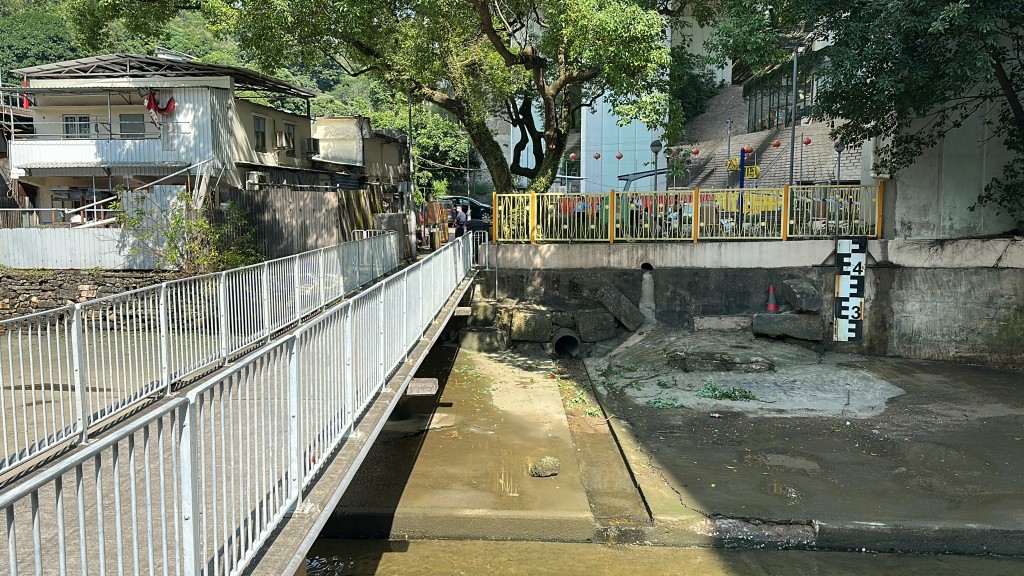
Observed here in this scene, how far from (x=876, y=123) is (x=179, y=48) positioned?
58403 millimetres

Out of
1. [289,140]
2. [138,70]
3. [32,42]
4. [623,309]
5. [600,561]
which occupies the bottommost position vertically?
[600,561]

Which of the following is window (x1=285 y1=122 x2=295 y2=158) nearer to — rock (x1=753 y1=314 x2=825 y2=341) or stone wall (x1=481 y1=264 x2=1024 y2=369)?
stone wall (x1=481 y1=264 x2=1024 y2=369)

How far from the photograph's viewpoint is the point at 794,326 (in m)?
15.5

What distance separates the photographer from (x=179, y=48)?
60.4 meters

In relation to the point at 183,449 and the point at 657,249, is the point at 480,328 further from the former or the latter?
the point at 183,449

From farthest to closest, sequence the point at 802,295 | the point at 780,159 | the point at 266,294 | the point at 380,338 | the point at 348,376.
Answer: the point at 780,159 → the point at 802,295 → the point at 266,294 → the point at 380,338 → the point at 348,376

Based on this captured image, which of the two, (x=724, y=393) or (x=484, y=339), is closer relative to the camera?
(x=724, y=393)

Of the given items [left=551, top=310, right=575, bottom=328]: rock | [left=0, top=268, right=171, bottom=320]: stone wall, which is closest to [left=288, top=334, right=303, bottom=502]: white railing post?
[left=551, top=310, right=575, bottom=328]: rock

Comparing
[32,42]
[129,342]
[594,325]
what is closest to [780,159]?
[594,325]

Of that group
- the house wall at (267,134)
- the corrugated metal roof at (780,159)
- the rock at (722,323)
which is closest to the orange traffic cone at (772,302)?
the rock at (722,323)

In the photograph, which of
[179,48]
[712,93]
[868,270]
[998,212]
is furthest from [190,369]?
[179,48]

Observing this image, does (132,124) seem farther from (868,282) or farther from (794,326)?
(868,282)

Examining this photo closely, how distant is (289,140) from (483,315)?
17906 mm

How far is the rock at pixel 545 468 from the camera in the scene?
907 centimetres
